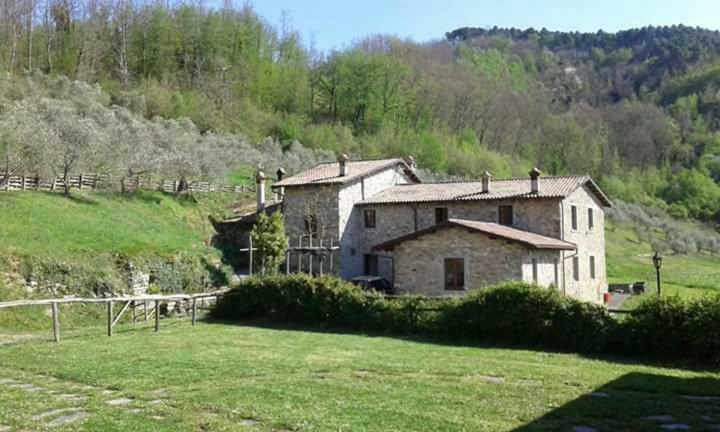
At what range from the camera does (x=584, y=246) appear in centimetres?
3039

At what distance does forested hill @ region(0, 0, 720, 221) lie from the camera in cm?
4122

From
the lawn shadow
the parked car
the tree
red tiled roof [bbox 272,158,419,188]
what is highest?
red tiled roof [bbox 272,158,419,188]

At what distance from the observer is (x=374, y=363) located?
11570 millimetres

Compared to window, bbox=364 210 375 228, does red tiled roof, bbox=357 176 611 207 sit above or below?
above

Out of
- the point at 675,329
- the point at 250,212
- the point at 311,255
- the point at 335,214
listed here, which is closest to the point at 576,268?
the point at 335,214

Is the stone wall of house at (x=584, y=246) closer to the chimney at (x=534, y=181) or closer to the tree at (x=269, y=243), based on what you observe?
the chimney at (x=534, y=181)

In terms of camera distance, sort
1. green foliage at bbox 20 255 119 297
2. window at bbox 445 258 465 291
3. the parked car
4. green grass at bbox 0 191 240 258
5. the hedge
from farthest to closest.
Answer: the parked car < window at bbox 445 258 465 291 < green grass at bbox 0 191 240 258 < green foliage at bbox 20 255 119 297 < the hedge

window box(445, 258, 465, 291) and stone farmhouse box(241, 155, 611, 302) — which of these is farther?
window box(445, 258, 465, 291)

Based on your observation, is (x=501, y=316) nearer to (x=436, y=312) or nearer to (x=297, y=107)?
(x=436, y=312)

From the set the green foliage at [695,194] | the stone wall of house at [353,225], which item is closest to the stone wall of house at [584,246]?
the stone wall of house at [353,225]

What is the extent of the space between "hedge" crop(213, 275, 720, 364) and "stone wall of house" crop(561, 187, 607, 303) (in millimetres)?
12385

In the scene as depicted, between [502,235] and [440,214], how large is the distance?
21.7 feet

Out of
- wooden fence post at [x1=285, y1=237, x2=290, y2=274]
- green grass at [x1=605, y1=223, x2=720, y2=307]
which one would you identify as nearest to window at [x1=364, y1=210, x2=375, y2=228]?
wooden fence post at [x1=285, y1=237, x2=290, y2=274]

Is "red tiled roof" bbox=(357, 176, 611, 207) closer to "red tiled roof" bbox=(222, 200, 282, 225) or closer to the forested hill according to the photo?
"red tiled roof" bbox=(222, 200, 282, 225)
